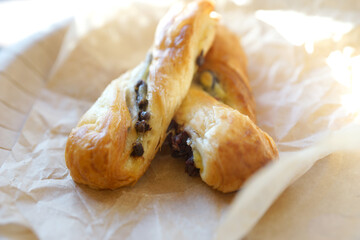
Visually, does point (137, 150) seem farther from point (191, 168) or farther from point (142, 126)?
point (191, 168)

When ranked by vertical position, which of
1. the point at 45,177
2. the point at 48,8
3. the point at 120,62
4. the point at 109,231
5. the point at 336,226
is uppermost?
the point at 48,8

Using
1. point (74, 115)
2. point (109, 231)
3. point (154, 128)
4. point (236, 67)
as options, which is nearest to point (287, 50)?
point (236, 67)

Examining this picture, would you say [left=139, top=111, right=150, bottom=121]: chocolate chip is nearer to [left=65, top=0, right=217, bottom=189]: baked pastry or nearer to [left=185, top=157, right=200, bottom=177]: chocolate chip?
[left=65, top=0, right=217, bottom=189]: baked pastry

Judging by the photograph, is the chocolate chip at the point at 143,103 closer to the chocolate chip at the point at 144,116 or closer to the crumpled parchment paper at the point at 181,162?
the chocolate chip at the point at 144,116

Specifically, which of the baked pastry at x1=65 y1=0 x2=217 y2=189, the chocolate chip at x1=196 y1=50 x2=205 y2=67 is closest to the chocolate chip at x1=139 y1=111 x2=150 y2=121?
the baked pastry at x1=65 y1=0 x2=217 y2=189

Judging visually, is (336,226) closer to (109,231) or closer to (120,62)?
(109,231)

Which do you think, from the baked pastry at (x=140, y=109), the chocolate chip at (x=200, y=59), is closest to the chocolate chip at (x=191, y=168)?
the baked pastry at (x=140, y=109)

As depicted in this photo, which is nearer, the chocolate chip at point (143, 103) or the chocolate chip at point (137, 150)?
the chocolate chip at point (137, 150)
